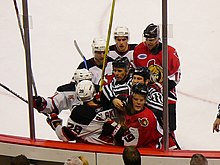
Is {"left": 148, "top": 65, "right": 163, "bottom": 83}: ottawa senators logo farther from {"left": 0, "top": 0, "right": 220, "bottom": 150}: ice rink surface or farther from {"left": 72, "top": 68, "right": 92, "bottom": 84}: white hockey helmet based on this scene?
{"left": 0, "top": 0, "right": 220, "bottom": 150}: ice rink surface

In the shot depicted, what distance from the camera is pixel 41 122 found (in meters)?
3.90

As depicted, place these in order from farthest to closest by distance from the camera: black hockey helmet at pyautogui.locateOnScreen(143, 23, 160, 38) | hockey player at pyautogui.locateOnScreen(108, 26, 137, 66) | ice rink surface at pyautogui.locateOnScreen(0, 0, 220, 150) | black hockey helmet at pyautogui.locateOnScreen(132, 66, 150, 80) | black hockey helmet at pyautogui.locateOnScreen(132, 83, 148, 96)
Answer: ice rink surface at pyautogui.locateOnScreen(0, 0, 220, 150) < hockey player at pyautogui.locateOnScreen(108, 26, 137, 66) < black hockey helmet at pyautogui.locateOnScreen(143, 23, 160, 38) < black hockey helmet at pyautogui.locateOnScreen(132, 66, 150, 80) < black hockey helmet at pyautogui.locateOnScreen(132, 83, 148, 96)

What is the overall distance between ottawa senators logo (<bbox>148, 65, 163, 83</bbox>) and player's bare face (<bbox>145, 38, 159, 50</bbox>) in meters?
0.12

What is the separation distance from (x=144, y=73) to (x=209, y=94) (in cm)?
154

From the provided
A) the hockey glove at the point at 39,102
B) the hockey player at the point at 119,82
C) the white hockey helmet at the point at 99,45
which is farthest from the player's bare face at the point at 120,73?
the hockey glove at the point at 39,102

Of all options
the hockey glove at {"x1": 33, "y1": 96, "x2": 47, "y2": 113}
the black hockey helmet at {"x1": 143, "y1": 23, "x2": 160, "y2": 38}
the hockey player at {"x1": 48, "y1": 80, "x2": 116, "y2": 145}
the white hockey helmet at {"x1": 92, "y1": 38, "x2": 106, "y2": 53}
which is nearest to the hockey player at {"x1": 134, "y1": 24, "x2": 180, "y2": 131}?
the black hockey helmet at {"x1": 143, "y1": 23, "x2": 160, "y2": 38}

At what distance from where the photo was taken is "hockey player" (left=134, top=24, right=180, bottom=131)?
9.71ft

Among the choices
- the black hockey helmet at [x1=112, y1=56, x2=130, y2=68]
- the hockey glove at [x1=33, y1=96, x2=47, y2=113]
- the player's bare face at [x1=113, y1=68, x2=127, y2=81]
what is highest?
the black hockey helmet at [x1=112, y1=56, x2=130, y2=68]

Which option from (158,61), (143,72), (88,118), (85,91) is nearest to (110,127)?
(88,118)

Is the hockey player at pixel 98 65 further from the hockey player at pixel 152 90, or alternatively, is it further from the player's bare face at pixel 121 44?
the hockey player at pixel 152 90

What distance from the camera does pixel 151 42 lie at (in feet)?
10.1

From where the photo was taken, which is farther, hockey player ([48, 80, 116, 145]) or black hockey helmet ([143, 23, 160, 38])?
black hockey helmet ([143, 23, 160, 38])

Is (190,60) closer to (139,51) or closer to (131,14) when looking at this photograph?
(131,14)

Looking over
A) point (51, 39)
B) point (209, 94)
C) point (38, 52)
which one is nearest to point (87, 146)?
point (209, 94)
